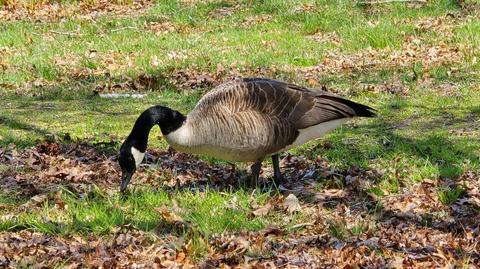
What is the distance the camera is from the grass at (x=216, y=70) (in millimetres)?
6336

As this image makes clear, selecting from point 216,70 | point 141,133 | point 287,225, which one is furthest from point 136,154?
point 216,70

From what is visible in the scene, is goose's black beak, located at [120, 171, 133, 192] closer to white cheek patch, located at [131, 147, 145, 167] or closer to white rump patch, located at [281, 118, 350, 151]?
white cheek patch, located at [131, 147, 145, 167]

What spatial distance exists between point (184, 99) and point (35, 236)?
5.01 metres

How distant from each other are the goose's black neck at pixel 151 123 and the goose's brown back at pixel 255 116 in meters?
0.11

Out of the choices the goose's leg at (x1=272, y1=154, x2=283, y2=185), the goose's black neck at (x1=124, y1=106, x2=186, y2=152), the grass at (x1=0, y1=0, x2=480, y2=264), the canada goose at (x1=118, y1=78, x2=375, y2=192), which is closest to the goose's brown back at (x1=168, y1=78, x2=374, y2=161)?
the canada goose at (x1=118, y1=78, x2=375, y2=192)

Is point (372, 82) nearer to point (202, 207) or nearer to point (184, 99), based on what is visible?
point (184, 99)

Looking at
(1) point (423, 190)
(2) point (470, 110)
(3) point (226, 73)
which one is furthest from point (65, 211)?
(3) point (226, 73)

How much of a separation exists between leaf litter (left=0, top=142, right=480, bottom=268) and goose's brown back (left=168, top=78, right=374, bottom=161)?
475 millimetres

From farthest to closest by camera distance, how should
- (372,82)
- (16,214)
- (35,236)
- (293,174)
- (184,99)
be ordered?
(372,82)
(184,99)
(293,174)
(16,214)
(35,236)

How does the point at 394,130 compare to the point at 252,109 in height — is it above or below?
below

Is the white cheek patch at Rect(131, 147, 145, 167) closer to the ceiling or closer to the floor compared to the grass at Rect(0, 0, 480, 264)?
closer to the ceiling

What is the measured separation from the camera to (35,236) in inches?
226

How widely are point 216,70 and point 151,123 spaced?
585cm

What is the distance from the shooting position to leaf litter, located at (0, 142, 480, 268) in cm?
518
